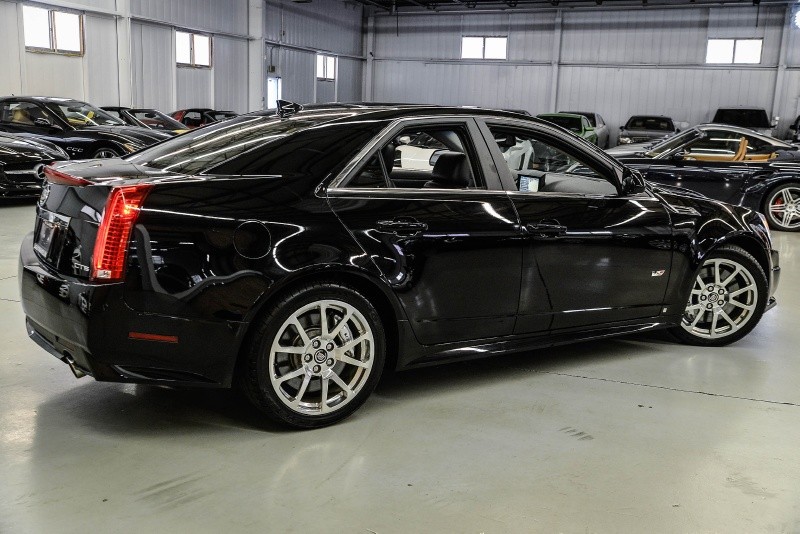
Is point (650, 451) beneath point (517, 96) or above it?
beneath

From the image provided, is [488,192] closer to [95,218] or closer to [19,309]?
[95,218]

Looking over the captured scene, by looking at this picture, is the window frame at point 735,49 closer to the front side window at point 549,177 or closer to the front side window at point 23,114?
the front side window at point 23,114

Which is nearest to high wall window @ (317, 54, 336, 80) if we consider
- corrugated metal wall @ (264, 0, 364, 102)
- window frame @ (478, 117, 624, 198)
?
corrugated metal wall @ (264, 0, 364, 102)

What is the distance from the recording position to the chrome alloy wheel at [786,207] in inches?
387

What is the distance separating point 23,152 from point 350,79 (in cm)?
2300

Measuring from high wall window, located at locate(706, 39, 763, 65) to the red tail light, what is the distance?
26.5m

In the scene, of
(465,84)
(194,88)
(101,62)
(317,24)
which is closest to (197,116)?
(101,62)

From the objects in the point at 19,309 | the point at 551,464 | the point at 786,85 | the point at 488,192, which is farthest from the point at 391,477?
the point at 786,85

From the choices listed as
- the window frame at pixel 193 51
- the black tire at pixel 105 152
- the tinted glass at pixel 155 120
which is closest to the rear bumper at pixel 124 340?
the black tire at pixel 105 152

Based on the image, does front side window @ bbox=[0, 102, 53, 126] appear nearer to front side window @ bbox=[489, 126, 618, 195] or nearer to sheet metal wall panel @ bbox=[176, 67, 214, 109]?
front side window @ bbox=[489, 126, 618, 195]

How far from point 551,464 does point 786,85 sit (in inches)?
1013

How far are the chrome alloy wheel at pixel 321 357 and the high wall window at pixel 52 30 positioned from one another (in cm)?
1767

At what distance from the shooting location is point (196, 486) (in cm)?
284

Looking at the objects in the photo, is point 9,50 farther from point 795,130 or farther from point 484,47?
point 795,130
